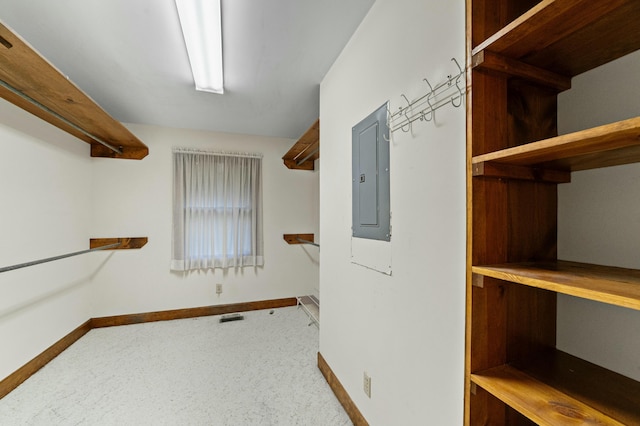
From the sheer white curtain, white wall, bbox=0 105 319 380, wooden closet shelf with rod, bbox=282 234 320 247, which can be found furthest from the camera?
wooden closet shelf with rod, bbox=282 234 320 247

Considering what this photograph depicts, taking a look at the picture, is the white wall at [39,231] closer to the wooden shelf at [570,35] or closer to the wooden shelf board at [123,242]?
the wooden shelf board at [123,242]

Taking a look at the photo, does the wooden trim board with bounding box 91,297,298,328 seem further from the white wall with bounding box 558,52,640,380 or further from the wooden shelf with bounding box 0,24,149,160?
the white wall with bounding box 558,52,640,380

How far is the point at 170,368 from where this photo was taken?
93.3 inches

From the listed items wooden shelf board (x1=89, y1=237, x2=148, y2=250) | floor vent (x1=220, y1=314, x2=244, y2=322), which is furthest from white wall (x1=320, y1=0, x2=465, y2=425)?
wooden shelf board (x1=89, y1=237, x2=148, y2=250)

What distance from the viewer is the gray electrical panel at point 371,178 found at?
1.40m

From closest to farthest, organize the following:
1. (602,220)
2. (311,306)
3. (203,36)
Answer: (602,220)
(203,36)
(311,306)

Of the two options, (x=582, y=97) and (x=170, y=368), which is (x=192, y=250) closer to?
(x=170, y=368)

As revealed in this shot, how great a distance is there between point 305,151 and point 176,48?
1894mm

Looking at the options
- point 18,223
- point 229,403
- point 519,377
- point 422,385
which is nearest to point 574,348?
point 519,377

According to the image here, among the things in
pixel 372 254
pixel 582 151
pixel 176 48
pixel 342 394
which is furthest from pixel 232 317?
pixel 582 151

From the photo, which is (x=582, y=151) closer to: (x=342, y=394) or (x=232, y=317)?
(x=342, y=394)

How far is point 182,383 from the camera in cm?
215

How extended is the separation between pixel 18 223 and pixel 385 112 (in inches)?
116

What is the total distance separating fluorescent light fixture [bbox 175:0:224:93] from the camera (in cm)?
145
